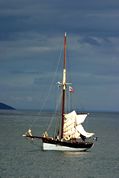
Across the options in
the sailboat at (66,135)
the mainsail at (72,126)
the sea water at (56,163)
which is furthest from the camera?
the mainsail at (72,126)

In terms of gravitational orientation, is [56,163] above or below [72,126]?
below

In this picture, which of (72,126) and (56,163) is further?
(72,126)

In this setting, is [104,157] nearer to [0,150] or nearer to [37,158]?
[37,158]

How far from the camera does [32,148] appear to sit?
121625 mm

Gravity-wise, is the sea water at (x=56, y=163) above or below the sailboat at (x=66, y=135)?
below

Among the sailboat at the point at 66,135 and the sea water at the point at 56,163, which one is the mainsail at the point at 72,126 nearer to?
the sailboat at the point at 66,135

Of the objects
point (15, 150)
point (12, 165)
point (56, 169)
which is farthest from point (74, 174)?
point (15, 150)

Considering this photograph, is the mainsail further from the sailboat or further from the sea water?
the sea water

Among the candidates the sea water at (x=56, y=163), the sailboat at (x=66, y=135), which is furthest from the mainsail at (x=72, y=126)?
the sea water at (x=56, y=163)

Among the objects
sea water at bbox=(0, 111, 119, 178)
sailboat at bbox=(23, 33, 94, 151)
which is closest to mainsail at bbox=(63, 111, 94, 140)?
sailboat at bbox=(23, 33, 94, 151)

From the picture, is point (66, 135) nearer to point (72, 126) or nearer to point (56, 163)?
point (72, 126)

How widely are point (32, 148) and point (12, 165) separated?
31.2 meters

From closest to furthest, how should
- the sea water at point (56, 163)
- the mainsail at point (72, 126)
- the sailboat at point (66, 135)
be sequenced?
the sea water at point (56, 163) < the sailboat at point (66, 135) < the mainsail at point (72, 126)

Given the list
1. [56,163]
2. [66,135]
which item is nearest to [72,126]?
[66,135]
